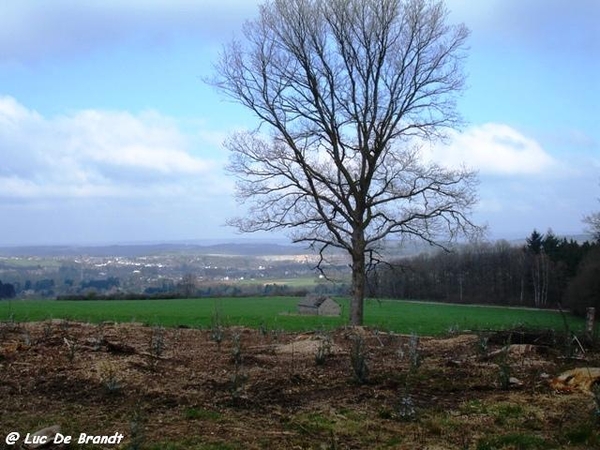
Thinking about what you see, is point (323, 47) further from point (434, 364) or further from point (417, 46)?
point (434, 364)

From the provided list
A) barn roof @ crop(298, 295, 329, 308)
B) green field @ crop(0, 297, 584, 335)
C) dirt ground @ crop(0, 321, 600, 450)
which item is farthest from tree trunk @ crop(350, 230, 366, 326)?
barn roof @ crop(298, 295, 329, 308)

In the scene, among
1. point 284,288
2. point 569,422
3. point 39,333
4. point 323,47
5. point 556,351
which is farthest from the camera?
point 284,288

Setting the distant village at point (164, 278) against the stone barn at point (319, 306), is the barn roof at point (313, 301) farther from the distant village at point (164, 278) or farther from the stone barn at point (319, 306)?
the distant village at point (164, 278)

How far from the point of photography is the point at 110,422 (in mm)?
5402

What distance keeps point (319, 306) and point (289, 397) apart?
4016 centimetres

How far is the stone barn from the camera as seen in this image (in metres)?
45.6

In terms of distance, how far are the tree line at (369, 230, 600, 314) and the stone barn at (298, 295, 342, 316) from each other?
399 inches

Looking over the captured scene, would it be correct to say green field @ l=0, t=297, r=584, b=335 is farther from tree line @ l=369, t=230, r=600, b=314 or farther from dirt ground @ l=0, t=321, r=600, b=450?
tree line @ l=369, t=230, r=600, b=314

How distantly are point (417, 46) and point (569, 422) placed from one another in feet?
50.1

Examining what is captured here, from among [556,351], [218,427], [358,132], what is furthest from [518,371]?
[358,132]

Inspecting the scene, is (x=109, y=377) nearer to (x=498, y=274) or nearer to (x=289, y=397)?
(x=289, y=397)

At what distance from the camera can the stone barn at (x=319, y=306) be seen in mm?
45603

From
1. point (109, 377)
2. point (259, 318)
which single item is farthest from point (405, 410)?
point (259, 318)

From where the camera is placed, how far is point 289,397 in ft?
21.4
